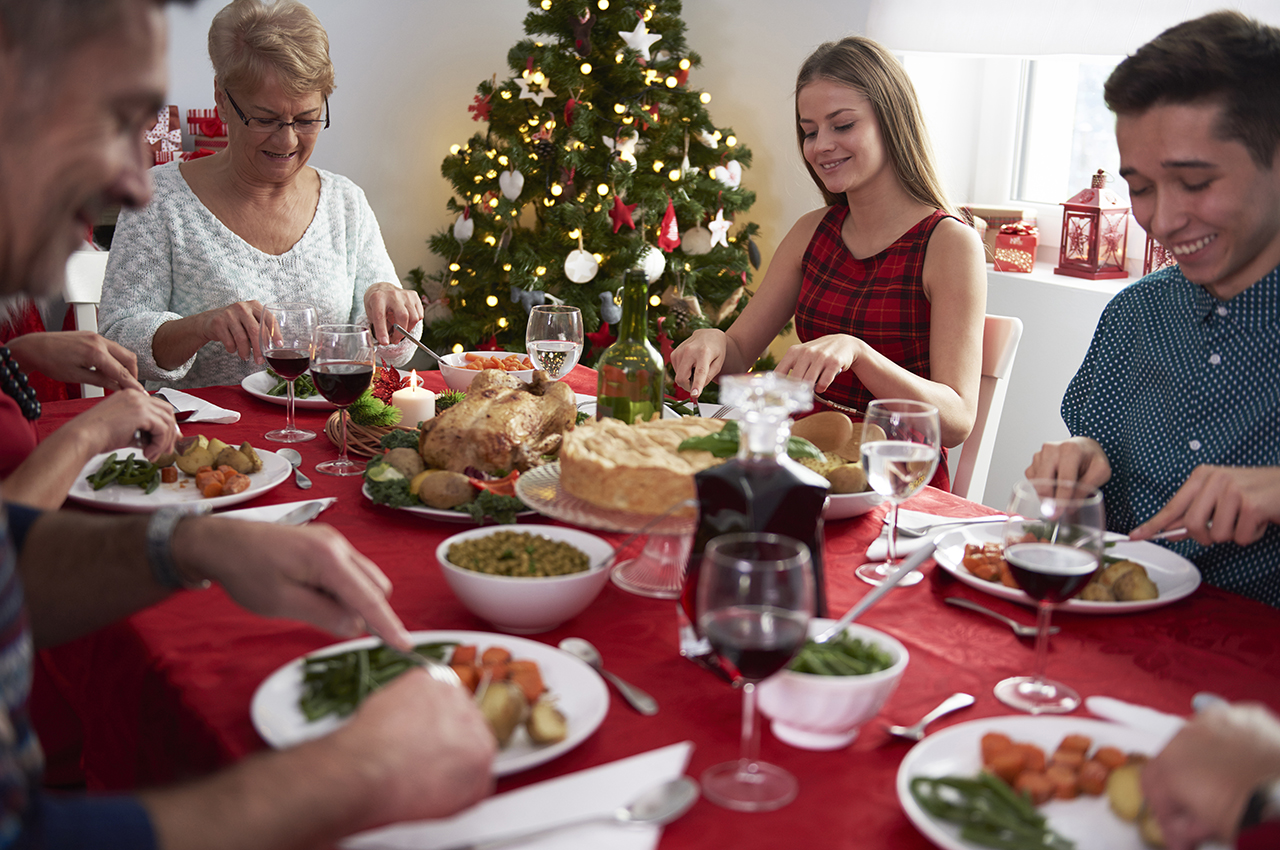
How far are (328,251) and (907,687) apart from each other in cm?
227

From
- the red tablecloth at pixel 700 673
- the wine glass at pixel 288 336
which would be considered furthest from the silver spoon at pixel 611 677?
the wine glass at pixel 288 336

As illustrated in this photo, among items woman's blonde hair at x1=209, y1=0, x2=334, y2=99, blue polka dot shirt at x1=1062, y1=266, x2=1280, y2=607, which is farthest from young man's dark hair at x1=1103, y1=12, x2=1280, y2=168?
woman's blonde hair at x1=209, y1=0, x2=334, y2=99

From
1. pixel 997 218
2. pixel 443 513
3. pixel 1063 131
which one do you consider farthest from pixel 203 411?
pixel 1063 131

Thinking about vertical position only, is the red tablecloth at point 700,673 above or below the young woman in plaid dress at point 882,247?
below

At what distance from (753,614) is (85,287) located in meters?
2.63

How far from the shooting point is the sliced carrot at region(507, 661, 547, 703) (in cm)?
90

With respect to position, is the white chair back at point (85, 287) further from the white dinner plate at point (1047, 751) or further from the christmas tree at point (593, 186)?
the white dinner plate at point (1047, 751)

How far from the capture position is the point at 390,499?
1481 millimetres

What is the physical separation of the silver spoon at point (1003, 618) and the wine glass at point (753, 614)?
1.50 ft

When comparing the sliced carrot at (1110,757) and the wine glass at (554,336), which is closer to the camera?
the sliced carrot at (1110,757)

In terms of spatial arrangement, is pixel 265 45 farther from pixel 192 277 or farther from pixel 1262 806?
pixel 1262 806

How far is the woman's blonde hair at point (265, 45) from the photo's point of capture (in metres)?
2.43

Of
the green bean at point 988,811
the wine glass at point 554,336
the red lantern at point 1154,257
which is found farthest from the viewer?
the red lantern at point 1154,257

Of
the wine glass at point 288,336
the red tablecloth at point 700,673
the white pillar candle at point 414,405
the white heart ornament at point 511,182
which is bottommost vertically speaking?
the red tablecloth at point 700,673
